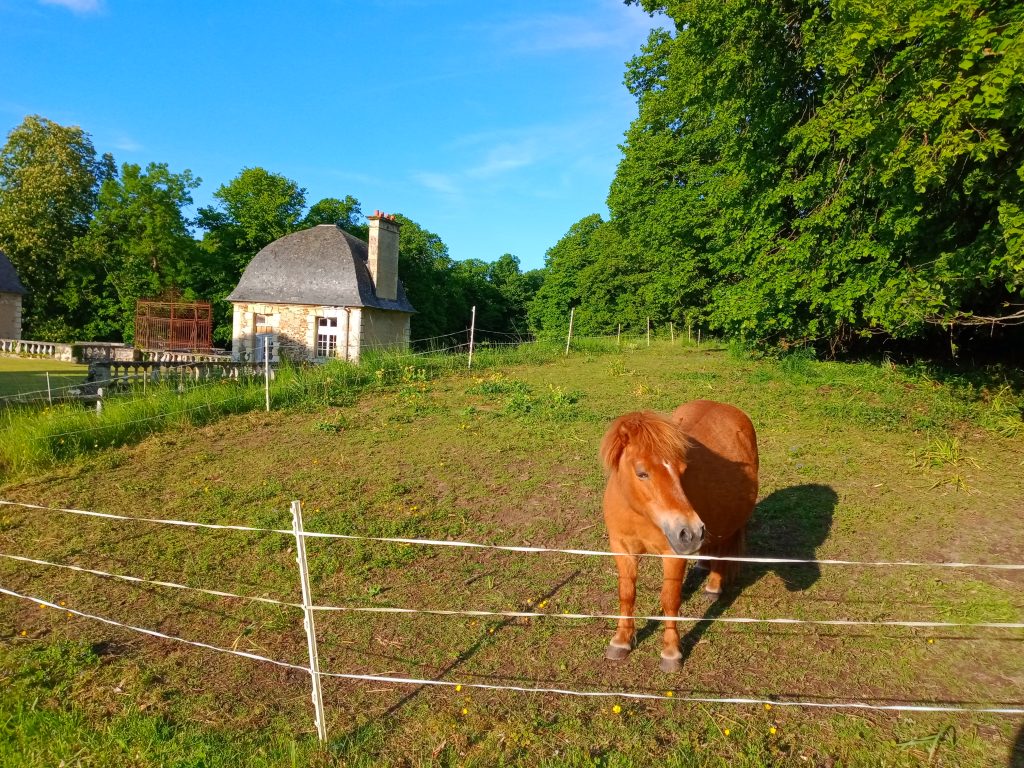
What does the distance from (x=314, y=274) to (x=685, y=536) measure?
2378 cm

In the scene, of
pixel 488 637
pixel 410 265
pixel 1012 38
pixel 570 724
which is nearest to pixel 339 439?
pixel 488 637

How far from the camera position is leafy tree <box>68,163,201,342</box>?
1325 inches

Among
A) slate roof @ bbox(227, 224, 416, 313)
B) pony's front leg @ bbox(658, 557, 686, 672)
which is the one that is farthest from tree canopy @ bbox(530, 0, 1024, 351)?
slate roof @ bbox(227, 224, 416, 313)

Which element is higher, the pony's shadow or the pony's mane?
the pony's mane

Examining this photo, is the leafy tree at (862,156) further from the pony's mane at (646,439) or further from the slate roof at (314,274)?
the slate roof at (314,274)

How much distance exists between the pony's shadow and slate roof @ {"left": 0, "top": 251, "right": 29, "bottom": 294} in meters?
39.7

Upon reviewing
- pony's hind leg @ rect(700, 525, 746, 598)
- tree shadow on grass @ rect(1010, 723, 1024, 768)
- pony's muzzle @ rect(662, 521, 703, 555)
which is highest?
pony's muzzle @ rect(662, 521, 703, 555)

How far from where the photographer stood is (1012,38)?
5.88 meters

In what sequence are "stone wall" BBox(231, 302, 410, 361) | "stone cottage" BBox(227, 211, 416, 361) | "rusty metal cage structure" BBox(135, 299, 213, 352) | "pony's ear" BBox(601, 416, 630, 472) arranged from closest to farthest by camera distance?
"pony's ear" BBox(601, 416, 630, 472), "stone wall" BBox(231, 302, 410, 361), "stone cottage" BBox(227, 211, 416, 361), "rusty metal cage structure" BBox(135, 299, 213, 352)

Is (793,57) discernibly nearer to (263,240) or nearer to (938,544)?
(938,544)

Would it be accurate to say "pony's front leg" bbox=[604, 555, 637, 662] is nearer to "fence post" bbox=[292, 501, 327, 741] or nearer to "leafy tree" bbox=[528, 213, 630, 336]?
"fence post" bbox=[292, 501, 327, 741]

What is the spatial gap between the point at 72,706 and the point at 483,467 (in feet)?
16.1

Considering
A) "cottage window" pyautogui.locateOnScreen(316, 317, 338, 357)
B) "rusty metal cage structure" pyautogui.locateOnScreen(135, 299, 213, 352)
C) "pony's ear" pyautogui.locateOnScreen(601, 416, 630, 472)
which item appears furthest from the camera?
"rusty metal cage structure" pyautogui.locateOnScreen(135, 299, 213, 352)

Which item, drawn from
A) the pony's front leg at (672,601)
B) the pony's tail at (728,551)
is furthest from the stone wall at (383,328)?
the pony's front leg at (672,601)
